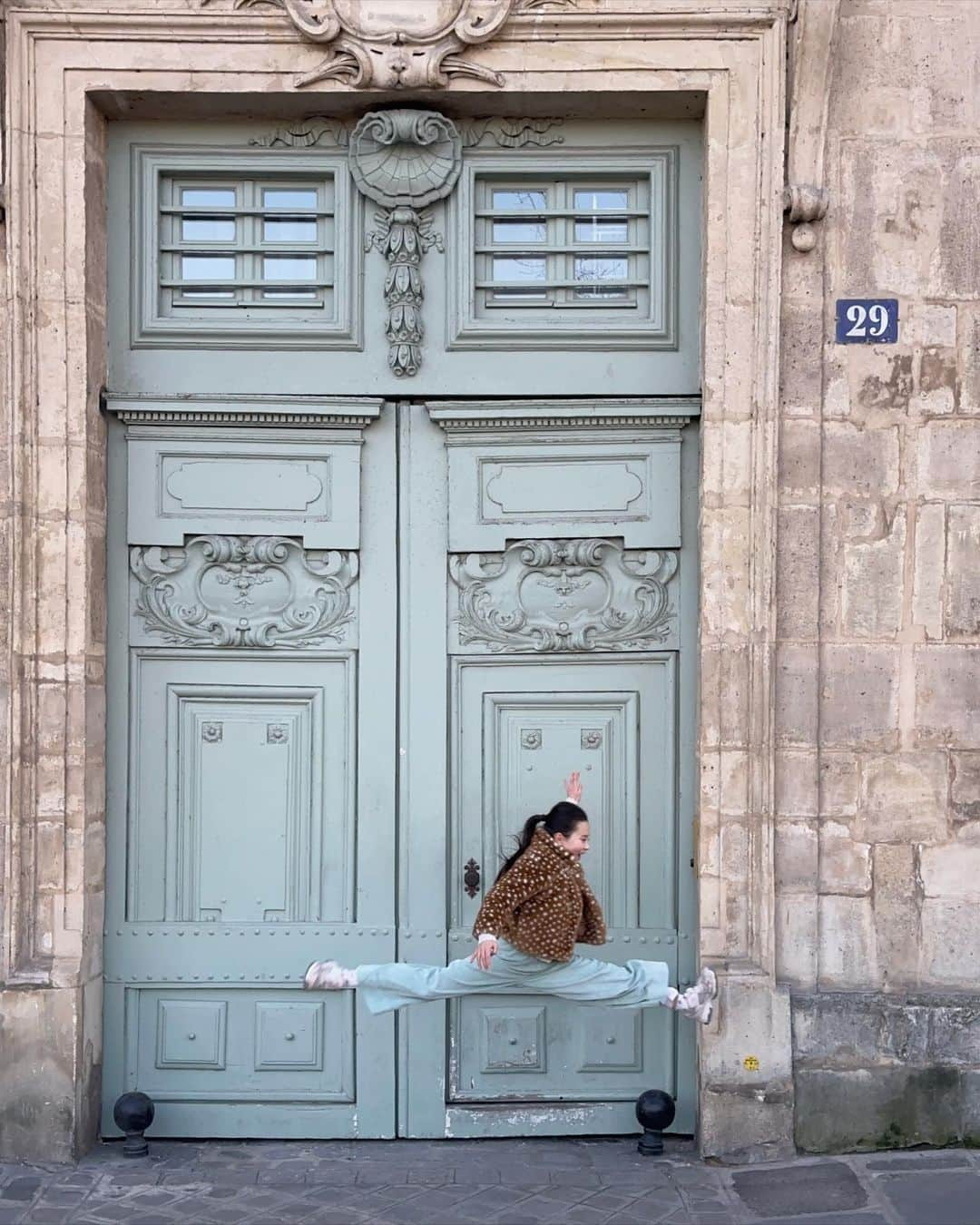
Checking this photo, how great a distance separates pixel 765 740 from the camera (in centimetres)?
520

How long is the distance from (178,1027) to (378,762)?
1277 mm

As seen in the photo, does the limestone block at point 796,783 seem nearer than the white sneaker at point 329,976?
No

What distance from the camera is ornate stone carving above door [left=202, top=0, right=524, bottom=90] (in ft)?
17.0

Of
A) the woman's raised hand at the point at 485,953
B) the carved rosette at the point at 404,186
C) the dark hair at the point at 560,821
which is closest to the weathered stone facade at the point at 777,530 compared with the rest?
the carved rosette at the point at 404,186

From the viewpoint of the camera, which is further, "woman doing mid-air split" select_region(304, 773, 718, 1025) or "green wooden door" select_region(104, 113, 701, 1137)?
"green wooden door" select_region(104, 113, 701, 1137)

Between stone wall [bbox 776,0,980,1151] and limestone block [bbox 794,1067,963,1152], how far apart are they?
0.32m

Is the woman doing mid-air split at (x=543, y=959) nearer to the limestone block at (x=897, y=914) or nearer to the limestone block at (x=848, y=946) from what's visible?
the limestone block at (x=848, y=946)

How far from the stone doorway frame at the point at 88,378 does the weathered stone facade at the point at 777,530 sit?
11 mm

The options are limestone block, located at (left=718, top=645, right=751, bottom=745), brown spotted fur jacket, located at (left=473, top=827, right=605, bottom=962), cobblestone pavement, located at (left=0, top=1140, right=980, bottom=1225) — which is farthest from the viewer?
limestone block, located at (left=718, top=645, right=751, bottom=745)

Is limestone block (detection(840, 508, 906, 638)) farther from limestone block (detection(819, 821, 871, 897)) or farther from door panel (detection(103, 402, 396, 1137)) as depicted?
door panel (detection(103, 402, 396, 1137))

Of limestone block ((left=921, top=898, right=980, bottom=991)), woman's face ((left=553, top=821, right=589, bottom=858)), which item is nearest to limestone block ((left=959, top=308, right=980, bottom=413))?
limestone block ((left=921, top=898, right=980, bottom=991))

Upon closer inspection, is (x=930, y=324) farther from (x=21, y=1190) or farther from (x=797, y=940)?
(x=21, y=1190)

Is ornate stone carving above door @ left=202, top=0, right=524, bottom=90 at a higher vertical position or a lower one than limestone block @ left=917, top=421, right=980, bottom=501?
higher

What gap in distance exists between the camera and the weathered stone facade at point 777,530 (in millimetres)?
5160
